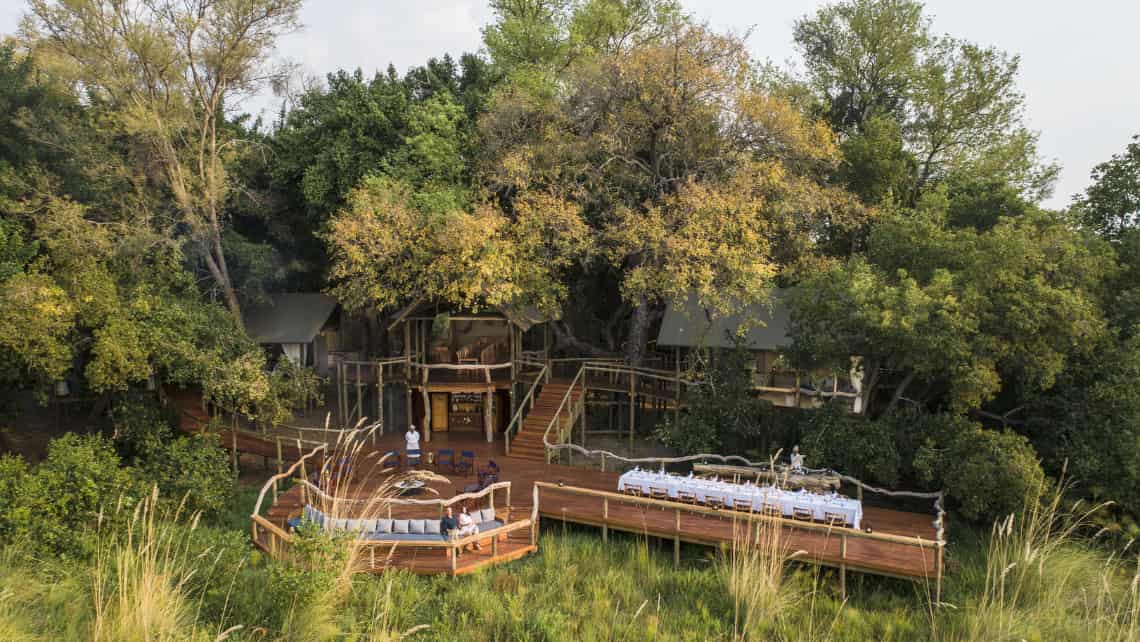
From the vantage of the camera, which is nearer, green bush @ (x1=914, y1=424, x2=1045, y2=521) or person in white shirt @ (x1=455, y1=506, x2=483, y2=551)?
person in white shirt @ (x1=455, y1=506, x2=483, y2=551)

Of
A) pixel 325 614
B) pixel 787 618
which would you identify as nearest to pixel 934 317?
pixel 787 618

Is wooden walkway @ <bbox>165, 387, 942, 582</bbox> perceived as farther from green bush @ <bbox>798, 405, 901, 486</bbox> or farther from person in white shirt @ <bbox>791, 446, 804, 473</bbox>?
person in white shirt @ <bbox>791, 446, 804, 473</bbox>

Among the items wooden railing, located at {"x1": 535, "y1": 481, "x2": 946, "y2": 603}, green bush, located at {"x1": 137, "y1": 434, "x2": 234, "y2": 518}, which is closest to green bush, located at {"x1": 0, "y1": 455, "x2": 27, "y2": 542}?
green bush, located at {"x1": 137, "y1": 434, "x2": 234, "y2": 518}

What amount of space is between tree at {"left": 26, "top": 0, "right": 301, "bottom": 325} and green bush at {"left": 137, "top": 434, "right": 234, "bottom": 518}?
5892mm

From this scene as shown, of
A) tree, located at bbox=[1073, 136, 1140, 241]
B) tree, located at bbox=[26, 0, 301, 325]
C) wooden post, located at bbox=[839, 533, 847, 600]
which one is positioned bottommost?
wooden post, located at bbox=[839, 533, 847, 600]

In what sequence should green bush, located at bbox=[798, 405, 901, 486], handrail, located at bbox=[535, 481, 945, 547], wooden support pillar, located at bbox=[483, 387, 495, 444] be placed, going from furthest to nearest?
wooden support pillar, located at bbox=[483, 387, 495, 444] < green bush, located at bbox=[798, 405, 901, 486] < handrail, located at bbox=[535, 481, 945, 547]

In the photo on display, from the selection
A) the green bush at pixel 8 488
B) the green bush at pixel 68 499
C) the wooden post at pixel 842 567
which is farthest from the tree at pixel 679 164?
the green bush at pixel 8 488

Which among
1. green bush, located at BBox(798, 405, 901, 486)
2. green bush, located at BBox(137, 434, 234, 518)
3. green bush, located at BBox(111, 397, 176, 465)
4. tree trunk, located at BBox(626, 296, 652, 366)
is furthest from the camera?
tree trunk, located at BBox(626, 296, 652, 366)

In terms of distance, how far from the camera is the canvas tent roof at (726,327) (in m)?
20.0

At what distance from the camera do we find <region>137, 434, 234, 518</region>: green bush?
1585 centimetres

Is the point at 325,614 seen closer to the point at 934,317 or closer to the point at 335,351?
the point at 934,317

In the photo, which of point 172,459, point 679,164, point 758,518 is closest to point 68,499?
point 172,459

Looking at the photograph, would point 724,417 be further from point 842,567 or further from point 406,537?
point 406,537

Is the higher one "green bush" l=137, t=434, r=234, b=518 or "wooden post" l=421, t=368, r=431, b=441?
"wooden post" l=421, t=368, r=431, b=441
